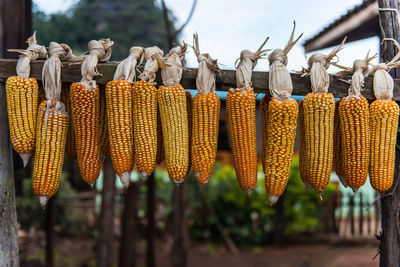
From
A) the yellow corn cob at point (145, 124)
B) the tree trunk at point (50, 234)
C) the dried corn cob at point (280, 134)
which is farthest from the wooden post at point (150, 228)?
the dried corn cob at point (280, 134)

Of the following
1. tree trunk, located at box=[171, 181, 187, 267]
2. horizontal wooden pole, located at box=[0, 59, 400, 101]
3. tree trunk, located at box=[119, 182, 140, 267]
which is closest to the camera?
horizontal wooden pole, located at box=[0, 59, 400, 101]

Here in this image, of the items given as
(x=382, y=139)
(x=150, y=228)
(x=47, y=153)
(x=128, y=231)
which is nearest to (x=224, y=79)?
(x=382, y=139)

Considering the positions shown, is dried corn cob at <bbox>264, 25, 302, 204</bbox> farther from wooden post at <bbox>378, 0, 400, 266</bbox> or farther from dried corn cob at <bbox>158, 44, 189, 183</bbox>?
wooden post at <bbox>378, 0, 400, 266</bbox>

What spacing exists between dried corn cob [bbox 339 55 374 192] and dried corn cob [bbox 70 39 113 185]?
145cm

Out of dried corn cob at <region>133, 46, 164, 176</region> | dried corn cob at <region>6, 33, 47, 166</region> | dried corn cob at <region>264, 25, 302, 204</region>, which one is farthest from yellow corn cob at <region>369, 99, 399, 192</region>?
dried corn cob at <region>6, 33, 47, 166</region>

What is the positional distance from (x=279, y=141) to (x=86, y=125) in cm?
111

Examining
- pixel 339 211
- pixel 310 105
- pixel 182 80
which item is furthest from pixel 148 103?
pixel 339 211

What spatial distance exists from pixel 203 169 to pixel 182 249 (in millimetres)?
4509

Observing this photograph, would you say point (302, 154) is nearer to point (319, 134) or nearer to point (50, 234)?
point (319, 134)

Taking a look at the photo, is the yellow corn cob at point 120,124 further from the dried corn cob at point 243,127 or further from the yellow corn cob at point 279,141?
the yellow corn cob at point 279,141

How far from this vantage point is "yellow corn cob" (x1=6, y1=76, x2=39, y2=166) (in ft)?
6.95

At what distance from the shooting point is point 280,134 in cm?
209

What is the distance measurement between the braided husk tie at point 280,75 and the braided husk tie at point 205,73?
32 centimetres

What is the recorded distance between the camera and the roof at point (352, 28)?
497cm
